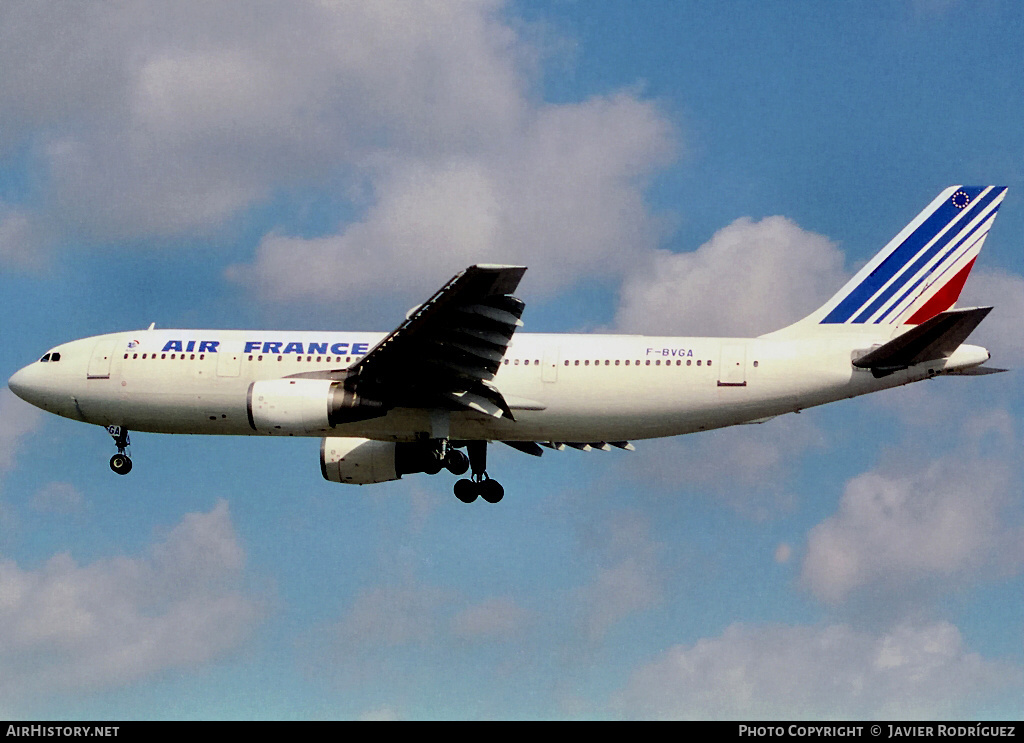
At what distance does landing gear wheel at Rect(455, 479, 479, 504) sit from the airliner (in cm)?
131

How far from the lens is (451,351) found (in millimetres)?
40500

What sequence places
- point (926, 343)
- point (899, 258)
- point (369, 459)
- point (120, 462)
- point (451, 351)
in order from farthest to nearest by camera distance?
point (369, 459), point (120, 462), point (899, 258), point (451, 351), point (926, 343)

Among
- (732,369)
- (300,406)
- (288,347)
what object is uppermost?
(288,347)

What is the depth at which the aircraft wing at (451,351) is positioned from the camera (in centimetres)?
3797

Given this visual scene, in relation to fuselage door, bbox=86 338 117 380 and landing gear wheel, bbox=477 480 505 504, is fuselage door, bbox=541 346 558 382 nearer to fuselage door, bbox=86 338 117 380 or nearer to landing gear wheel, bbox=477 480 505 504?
landing gear wheel, bbox=477 480 505 504

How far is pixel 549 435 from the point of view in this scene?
141ft

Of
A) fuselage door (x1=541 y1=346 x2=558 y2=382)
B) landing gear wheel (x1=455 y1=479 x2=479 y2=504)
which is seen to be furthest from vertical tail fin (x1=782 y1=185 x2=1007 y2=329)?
landing gear wheel (x1=455 y1=479 x2=479 y2=504)

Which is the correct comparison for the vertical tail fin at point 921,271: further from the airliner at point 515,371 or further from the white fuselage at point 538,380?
the white fuselage at point 538,380

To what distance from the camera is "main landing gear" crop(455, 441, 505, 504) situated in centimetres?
4588

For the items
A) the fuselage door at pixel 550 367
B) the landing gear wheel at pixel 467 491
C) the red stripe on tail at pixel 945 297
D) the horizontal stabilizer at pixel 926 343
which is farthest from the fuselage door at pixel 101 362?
the red stripe on tail at pixel 945 297

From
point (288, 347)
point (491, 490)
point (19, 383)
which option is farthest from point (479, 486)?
point (19, 383)

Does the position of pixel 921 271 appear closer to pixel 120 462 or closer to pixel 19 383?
pixel 120 462

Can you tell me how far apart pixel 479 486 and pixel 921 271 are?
1605cm
